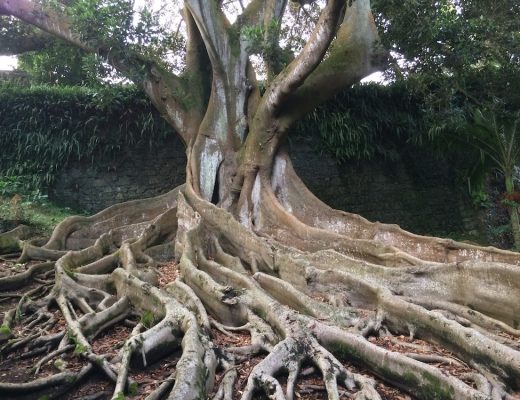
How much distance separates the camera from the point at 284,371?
10.3 ft

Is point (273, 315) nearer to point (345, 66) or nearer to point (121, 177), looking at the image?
point (345, 66)

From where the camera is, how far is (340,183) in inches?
450

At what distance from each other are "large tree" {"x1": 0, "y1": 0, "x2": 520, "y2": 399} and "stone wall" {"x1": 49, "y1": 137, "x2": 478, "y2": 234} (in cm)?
227

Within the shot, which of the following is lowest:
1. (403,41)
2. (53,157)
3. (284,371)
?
(284,371)

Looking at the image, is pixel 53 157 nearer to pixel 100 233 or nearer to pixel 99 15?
pixel 100 233

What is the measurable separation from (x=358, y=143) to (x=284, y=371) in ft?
28.8

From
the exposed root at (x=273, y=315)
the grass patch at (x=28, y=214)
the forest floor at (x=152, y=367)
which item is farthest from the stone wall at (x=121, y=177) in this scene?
the forest floor at (x=152, y=367)

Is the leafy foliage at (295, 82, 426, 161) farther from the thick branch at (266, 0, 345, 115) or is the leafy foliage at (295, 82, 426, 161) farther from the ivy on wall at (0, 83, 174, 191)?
the thick branch at (266, 0, 345, 115)

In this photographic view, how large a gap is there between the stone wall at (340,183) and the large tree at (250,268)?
227 cm

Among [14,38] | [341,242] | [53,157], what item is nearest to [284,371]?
[341,242]

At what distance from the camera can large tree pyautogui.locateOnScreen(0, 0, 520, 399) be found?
10.4 feet

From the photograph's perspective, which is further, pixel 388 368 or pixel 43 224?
pixel 43 224

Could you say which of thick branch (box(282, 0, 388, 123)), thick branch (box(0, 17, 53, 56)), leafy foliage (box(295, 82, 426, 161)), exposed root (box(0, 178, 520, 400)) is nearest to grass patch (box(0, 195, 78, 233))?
exposed root (box(0, 178, 520, 400))

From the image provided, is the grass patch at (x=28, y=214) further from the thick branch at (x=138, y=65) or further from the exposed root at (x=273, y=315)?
the thick branch at (x=138, y=65)
